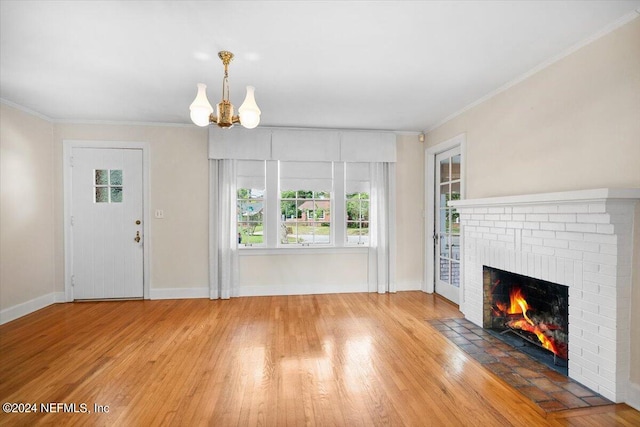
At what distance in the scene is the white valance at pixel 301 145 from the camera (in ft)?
14.8

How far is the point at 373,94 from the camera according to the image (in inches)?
135

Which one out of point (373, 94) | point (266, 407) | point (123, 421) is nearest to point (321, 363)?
point (266, 407)

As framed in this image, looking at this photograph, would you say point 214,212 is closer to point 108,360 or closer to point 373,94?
point 108,360

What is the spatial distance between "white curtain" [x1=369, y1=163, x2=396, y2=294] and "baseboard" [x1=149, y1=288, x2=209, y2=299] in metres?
2.65

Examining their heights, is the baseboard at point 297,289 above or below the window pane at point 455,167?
below

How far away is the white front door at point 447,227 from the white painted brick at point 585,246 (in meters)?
1.92

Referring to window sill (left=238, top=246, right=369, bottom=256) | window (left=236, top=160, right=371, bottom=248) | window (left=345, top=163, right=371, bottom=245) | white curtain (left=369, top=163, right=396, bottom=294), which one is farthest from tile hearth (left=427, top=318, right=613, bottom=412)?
window (left=236, top=160, right=371, bottom=248)

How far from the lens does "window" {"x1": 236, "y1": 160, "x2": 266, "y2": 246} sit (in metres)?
4.70

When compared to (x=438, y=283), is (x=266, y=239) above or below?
above

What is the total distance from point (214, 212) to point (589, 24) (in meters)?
4.35

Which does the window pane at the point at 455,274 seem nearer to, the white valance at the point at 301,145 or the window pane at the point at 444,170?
the window pane at the point at 444,170

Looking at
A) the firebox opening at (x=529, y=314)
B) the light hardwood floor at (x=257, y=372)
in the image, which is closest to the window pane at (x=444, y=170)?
the firebox opening at (x=529, y=314)

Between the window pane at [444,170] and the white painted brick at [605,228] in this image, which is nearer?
the white painted brick at [605,228]

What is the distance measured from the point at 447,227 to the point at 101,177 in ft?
16.4
